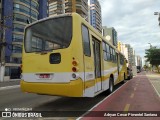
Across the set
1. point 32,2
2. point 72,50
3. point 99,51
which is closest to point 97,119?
point 72,50

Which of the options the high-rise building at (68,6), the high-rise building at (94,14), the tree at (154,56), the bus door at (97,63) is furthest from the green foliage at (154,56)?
the bus door at (97,63)

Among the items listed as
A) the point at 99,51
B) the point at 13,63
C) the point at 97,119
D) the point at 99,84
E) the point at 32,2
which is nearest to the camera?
→ the point at 97,119

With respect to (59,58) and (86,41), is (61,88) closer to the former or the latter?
(59,58)

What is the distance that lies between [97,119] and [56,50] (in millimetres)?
2947

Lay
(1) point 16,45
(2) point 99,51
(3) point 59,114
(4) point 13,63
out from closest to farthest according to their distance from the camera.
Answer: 1. (3) point 59,114
2. (2) point 99,51
3. (4) point 13,63
4. (1) point 16,45

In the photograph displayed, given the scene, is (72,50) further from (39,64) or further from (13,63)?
(13,63)

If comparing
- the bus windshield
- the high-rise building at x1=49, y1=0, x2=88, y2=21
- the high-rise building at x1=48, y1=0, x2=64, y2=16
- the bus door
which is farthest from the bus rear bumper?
the high-rise building at x1=48, y1=0, x2=64, y2=16

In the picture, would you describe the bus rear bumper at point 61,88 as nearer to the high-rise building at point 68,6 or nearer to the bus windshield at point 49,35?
the bus windshield at point 49,35

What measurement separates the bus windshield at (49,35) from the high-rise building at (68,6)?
84754 millimetres

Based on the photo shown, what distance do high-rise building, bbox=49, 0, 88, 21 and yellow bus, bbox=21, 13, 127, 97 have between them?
85023 millimetres

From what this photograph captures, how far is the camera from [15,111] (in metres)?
8.46

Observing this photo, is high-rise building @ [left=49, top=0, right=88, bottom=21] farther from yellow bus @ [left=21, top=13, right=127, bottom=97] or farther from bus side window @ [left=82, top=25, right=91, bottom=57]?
yellow bus @ [left=21, top=13, right=127, bottom=97]

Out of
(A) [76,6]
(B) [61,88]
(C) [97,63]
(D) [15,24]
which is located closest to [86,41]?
(C) [97,63]

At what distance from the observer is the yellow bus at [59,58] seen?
26.8 ft
